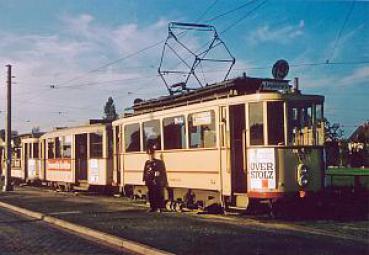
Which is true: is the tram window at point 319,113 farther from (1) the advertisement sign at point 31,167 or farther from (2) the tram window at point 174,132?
(1) the advertisement sign at point 31,167

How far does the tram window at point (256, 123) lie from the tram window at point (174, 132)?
8.93 ft

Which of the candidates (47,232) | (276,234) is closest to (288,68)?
(276,234)

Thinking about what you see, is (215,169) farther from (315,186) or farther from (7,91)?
(7,91)

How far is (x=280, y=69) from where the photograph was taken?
1777 centimetres

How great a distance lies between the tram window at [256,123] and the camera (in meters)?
14.9

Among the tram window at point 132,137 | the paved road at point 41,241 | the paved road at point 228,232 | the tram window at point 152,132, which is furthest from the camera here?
the tram window at point 132,137

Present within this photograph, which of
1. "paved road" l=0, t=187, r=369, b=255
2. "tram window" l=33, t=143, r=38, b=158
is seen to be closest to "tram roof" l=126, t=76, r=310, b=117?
"paved road" l=0, t=187, r=369, b=255

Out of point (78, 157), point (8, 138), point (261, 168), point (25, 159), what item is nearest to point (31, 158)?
point (25, 159)

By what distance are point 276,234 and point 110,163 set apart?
1371 cm

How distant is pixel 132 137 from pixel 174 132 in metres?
3.49

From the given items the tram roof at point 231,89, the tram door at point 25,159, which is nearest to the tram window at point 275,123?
the tram roof at point 231,89

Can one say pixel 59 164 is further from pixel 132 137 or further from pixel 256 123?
pixel 256 123

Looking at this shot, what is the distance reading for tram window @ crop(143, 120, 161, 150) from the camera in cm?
1875

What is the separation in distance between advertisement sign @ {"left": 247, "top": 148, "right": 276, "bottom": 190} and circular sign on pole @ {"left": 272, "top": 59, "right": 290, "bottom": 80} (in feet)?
11.9
